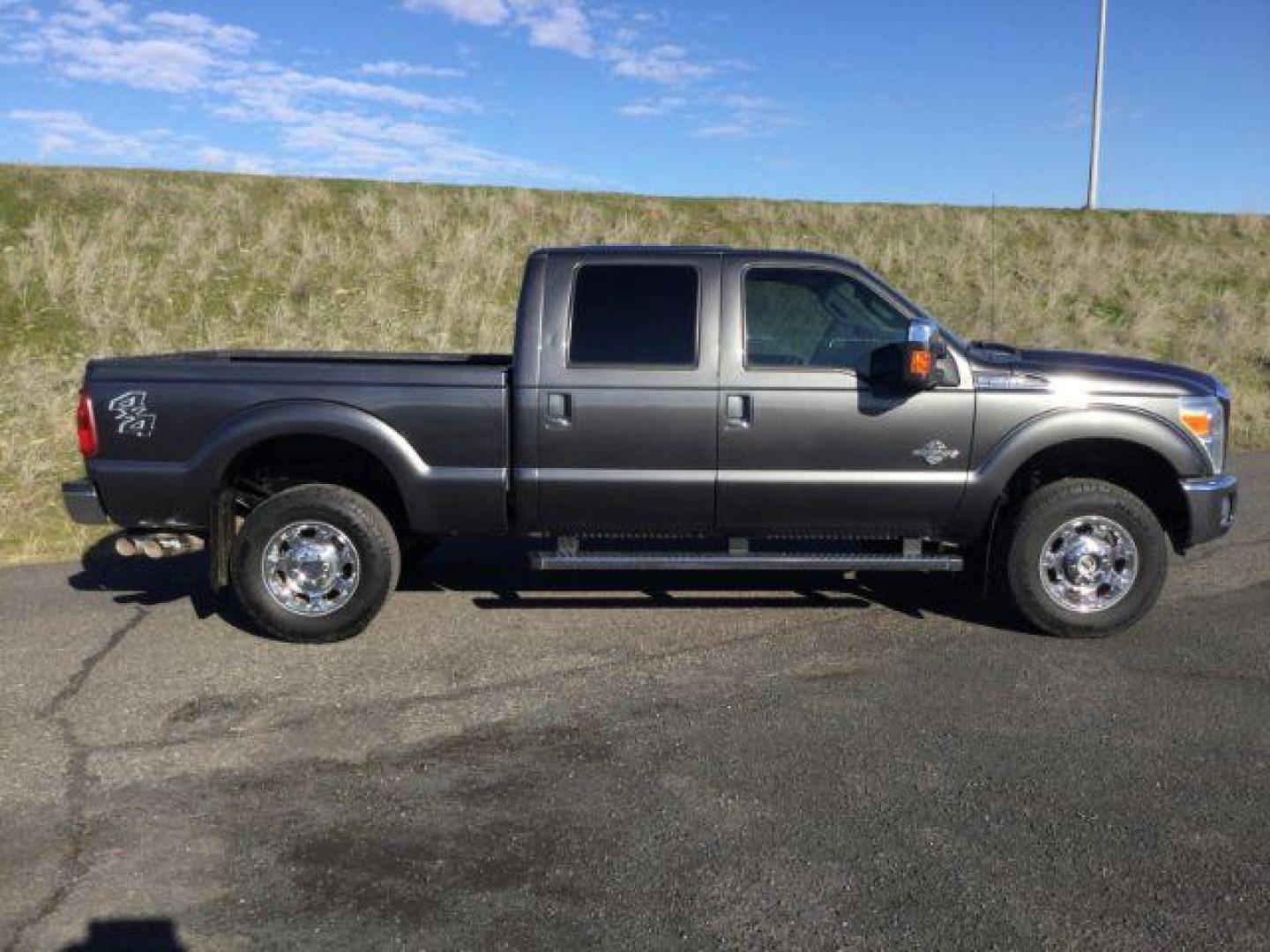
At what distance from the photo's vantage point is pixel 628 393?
218 inches

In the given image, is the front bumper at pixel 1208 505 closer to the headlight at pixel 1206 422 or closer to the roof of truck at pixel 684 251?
A: the headlight at pixel 1206 422

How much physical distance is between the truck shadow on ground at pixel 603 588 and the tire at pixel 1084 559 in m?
0.34

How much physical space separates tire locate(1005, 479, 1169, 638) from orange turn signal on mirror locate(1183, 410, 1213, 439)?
0.48 metres

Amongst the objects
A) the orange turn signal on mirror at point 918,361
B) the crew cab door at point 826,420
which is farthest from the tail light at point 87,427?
the orange turn signal on mirror at point 918,361

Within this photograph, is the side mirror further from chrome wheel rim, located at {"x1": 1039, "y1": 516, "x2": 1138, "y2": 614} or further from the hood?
chrome wheel rim, located at {"x1": 1039, "y1": 516, "x2": 1138, "y2": 614}

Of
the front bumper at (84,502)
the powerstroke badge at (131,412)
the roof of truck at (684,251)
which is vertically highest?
the roof of truck at (684,251)

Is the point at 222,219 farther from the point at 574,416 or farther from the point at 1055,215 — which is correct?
the point at 1055,215

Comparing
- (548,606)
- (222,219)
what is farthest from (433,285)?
(548,606)

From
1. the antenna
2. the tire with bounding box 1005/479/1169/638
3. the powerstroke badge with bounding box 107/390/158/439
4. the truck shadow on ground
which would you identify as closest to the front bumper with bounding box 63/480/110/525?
the powerstroke badge with bounding box 107/390/158/439

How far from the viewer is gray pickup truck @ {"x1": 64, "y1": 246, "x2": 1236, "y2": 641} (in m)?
5.47

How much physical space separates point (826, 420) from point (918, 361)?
1.85ft

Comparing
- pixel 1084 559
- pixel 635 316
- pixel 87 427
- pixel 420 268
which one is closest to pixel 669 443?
pixel 635 316

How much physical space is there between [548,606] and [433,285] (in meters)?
13.4

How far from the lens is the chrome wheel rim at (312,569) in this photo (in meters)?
5.58
